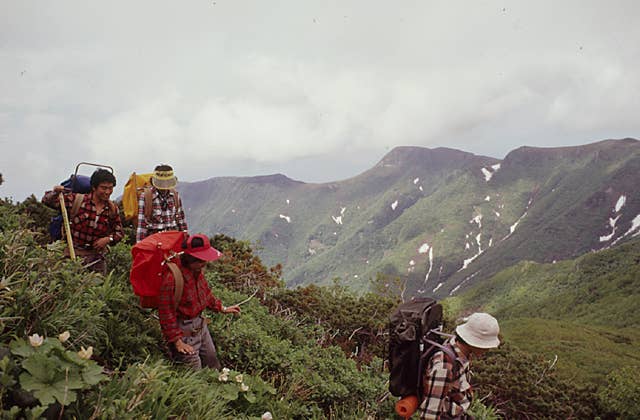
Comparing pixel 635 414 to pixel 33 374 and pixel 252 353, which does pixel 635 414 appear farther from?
pixel 33 374

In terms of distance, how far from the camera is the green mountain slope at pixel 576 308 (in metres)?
22.6

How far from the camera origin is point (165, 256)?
386 centimetres

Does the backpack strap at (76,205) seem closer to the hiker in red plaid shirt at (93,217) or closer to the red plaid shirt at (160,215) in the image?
the hiker in red plaid shirt at (93,217)

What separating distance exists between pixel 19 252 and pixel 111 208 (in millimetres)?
1940

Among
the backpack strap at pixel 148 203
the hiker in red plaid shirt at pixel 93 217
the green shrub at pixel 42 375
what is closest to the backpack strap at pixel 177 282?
the green shrub at pixel 42 375

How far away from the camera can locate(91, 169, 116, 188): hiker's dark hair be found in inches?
192

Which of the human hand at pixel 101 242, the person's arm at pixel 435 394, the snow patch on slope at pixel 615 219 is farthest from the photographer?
the snow patch on slope at pixel 615 219

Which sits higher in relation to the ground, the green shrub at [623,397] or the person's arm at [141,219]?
the person's arm at [141,219]

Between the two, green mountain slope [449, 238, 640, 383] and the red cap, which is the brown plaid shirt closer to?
the red cap

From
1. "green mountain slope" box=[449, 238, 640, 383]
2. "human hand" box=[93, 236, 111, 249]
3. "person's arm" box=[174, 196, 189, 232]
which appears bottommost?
"green mountain slope" box=[449, 238, 640, 383]

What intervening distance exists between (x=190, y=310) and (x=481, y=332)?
283cm

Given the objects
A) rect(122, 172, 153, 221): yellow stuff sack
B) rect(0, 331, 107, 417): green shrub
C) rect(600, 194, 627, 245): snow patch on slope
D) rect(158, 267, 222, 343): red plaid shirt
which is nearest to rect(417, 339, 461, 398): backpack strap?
rect(158, 267, 222, 343): red plaid shirt

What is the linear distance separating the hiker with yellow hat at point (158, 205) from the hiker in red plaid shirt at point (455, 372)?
406 cm

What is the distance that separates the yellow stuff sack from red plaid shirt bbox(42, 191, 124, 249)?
438 millimetres
